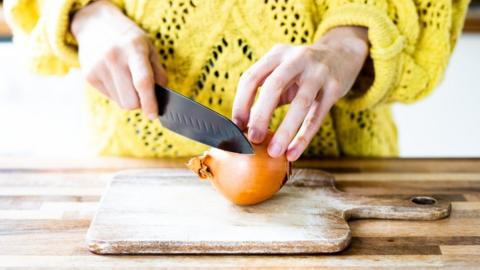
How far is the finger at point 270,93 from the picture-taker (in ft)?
2.65

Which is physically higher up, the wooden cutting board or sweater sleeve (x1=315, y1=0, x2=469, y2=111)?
sweater sleeve (x1=315, y1=0, x2=469, y2=111)

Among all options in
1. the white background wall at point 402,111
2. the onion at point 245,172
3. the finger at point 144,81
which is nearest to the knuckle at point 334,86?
the onion at point 245,172

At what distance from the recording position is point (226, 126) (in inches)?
32.2

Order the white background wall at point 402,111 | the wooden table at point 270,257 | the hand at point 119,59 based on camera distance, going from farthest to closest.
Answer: the white background wall at point 402,111, the hand at point 119,59, the wooden table at point 270,257

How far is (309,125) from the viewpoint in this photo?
2.88 ft

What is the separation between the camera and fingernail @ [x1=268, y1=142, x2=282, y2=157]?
32.6 inches

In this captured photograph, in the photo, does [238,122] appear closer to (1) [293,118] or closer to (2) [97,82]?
(1) [293,118]

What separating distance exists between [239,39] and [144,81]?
0.19 meters

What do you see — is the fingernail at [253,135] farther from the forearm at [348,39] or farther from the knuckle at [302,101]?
the forearm at [348,39]

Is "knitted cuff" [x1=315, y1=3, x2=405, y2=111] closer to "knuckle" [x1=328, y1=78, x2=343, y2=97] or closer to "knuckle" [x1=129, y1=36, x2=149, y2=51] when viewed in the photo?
"knuckle" [x1=328, y1=78, x2=343, y2=97]

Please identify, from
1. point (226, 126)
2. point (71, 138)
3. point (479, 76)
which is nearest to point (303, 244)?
point (226, 126)

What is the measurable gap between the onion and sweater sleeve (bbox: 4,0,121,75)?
0.98 feet

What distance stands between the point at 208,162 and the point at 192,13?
0.81 feet

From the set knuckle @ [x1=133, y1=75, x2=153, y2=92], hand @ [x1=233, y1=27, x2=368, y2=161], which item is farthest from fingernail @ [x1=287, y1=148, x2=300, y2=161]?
knuckle @ [x1=133, y1=75, x2=153, y2=92]
